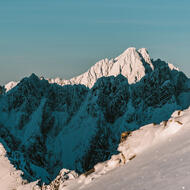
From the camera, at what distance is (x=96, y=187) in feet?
81.0

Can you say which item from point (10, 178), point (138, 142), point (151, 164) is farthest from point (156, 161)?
point (10, 178)

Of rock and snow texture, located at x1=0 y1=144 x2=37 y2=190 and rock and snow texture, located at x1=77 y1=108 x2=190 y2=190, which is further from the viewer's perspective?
rock and snow texture, located at x1=0 y1=144 x2=37 y2=190

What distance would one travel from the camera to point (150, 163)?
22.8m

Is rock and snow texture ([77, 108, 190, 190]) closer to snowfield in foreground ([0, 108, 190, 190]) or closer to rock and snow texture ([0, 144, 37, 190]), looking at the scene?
snowfield in foreground ([0, 108, 190, 190])

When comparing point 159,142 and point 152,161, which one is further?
point 159,142

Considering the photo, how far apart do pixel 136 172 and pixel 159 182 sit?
410 cm

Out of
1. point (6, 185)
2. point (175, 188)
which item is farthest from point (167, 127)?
point (6, 185)

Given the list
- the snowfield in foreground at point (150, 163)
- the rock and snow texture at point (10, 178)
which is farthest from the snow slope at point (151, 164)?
the rock and snow texture at point (10, 178)

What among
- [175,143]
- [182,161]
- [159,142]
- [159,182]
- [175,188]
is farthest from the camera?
[159,142]

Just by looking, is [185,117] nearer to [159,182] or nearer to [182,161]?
[182,161]

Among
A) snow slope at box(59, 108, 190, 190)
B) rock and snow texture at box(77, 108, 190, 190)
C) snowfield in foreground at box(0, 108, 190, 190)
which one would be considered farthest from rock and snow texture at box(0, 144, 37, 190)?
rock and snow texture at box(77, 108, 190, 190)

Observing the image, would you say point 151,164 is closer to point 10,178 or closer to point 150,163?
point 150,163

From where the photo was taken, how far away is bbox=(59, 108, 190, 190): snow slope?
18688mm

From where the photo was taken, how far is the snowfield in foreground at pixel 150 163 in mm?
18753
